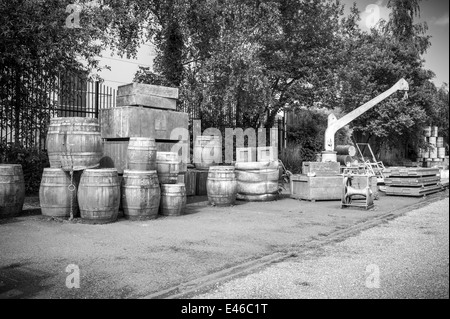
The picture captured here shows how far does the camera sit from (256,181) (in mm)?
11953

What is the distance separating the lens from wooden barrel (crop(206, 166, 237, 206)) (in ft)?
34.5

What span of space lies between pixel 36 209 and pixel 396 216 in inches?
316

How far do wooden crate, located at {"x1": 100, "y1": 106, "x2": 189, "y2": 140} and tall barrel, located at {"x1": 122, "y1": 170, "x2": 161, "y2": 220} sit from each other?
2.04 meters

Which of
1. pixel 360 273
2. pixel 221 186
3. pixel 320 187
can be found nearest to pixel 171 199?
pixel 221 186

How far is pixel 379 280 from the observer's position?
4.45 m

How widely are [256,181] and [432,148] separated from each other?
977 inches

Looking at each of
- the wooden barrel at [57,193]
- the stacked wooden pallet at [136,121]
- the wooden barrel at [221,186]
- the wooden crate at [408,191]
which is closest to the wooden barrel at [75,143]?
the wooden barrel at [57,193]

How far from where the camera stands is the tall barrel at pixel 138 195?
8074mm

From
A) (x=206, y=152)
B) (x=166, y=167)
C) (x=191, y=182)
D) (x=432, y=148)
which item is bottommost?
(x=191, y=182)

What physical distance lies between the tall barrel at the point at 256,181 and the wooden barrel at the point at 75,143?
501 centimetres

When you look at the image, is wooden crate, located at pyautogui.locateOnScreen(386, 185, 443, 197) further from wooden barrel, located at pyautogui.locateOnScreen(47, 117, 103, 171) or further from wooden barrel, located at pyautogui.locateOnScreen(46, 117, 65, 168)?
wooden barrel, located at pyautogui.locateOnScreen(46, 117, 65, 168)

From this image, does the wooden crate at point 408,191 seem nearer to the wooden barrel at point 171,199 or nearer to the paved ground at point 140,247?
the paved ground at point 140,247

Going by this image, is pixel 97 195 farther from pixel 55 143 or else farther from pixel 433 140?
pixel 433 140
